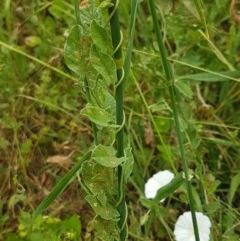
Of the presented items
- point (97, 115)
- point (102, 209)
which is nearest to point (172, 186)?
point (102, 209)

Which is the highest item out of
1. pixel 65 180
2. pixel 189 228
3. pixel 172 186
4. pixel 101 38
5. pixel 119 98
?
pixel 101 38

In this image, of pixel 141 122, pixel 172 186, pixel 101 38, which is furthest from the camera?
pixel 141 122

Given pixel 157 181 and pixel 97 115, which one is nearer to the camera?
pixel 97 115

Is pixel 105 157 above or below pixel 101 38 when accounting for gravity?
below

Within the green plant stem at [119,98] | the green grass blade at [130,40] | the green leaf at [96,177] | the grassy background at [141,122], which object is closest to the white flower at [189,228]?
the grassy background at [141,122]

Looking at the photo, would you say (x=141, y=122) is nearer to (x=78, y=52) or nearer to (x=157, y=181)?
(x=157, y=181)

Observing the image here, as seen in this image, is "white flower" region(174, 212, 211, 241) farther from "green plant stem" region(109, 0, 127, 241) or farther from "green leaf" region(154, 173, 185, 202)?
"green plant stem" region(109, 0, 127, 241)

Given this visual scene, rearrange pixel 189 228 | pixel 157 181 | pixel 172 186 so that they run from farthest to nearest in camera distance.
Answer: pixel 157 181 < pixel 189 228 < pixel 172 186
